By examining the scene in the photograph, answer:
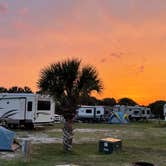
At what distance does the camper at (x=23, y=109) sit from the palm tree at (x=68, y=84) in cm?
1010

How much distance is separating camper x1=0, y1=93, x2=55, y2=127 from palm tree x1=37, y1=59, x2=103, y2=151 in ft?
33.1

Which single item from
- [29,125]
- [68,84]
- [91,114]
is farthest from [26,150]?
[91,114]

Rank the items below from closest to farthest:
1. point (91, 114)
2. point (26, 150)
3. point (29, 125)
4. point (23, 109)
→ point (26, 150), point (23, 109), point (29, 125), point (91, 114)

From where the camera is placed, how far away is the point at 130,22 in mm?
19484

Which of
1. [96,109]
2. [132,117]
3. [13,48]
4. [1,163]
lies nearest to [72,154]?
[1,163]

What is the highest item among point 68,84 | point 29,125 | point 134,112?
point 134,112

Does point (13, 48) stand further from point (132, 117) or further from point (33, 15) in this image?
point (132, 117)

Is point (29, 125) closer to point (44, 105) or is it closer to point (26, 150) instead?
point (44, 105)

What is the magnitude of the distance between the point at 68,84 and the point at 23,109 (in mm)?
10644

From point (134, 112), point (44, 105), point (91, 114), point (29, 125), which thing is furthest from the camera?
point (134, 112)

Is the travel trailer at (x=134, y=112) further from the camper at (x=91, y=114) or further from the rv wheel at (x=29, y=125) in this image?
the rv wheel at (x=29, y=125)

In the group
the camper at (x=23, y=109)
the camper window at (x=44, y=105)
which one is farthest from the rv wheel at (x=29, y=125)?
the camper window at (x=44, y=105)

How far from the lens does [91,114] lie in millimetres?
43406

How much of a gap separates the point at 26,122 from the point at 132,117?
26.1 m
